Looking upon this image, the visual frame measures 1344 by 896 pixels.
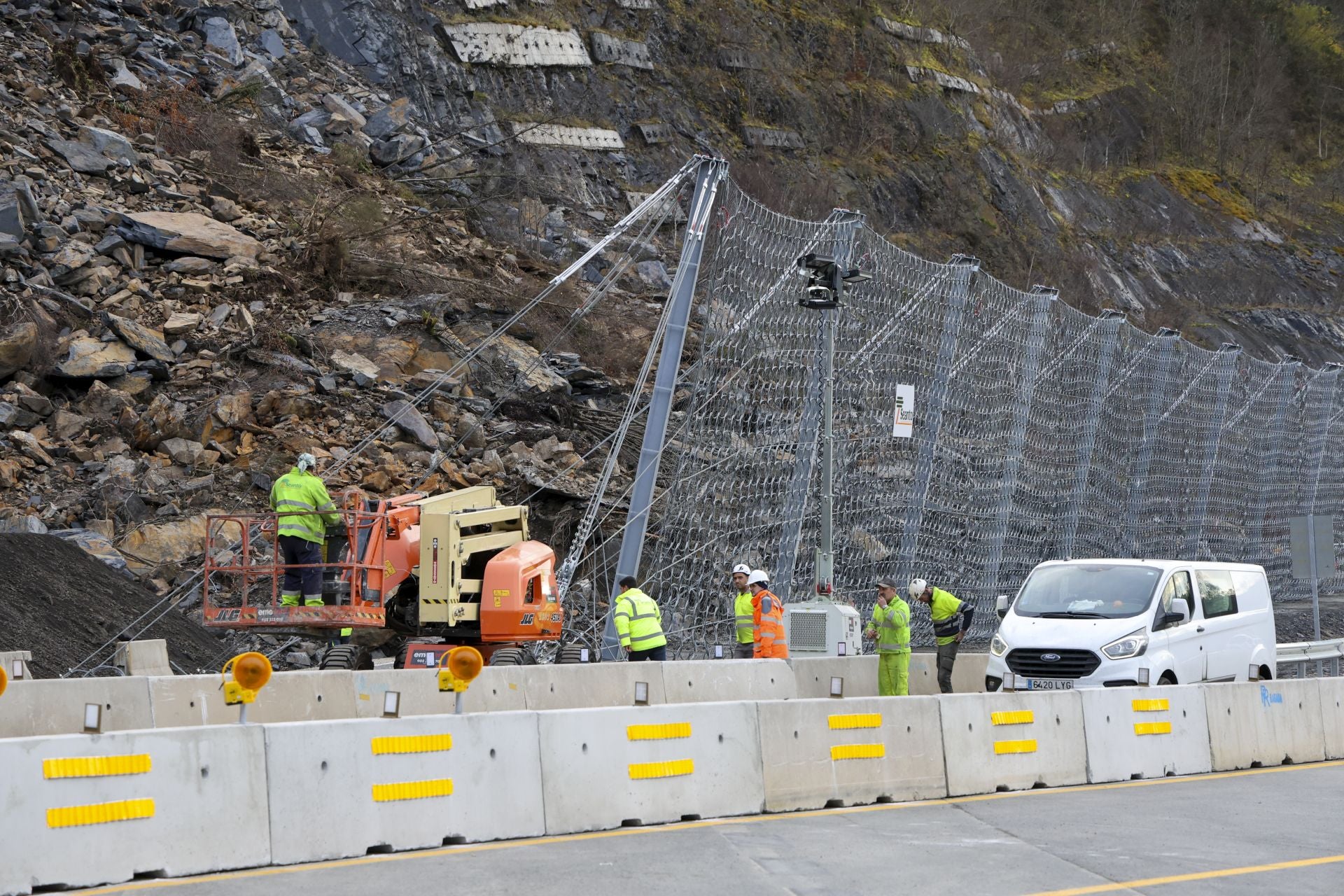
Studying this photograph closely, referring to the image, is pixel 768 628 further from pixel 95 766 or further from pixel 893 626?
pixel 95 766

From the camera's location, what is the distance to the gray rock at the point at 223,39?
1282 inches

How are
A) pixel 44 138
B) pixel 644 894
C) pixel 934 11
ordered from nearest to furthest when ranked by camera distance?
1. pixel 644 894
2. pixel 44 138
3. pixel 934 11

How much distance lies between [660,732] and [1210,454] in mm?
20832

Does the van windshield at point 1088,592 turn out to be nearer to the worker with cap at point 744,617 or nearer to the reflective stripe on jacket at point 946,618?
the reflective stripe on jacket at point 946,618

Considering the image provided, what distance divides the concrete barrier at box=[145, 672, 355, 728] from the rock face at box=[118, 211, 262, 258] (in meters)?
13.2

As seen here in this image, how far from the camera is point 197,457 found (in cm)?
Answer: 2092

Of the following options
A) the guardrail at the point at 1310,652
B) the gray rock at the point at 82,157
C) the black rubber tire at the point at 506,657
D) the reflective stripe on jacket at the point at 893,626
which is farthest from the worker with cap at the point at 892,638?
the gray rock at the point at 82,157

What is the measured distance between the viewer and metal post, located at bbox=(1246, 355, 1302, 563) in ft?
98.0

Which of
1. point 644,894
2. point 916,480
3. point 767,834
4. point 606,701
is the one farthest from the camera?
point 916,480

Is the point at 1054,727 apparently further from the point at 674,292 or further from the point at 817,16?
the point at 817,16

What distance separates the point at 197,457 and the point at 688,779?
13218 mm

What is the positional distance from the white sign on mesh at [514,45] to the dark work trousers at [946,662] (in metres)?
25.3

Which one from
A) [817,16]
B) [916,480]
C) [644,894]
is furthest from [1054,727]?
[817,16]

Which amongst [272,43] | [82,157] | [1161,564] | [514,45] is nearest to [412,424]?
[82,157]
